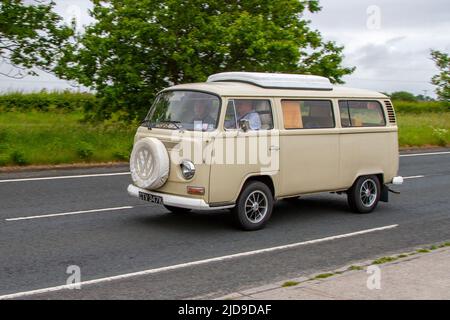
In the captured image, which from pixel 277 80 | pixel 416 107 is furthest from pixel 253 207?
pixel 416 107

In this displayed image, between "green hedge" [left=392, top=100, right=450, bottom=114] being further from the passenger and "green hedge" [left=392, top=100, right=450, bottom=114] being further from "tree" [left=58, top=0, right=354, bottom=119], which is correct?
the passenger

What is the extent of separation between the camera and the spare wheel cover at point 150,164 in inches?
361

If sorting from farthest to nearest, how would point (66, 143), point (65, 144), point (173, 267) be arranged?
point (66, 143)
point (65, 144)
point (173, 267)

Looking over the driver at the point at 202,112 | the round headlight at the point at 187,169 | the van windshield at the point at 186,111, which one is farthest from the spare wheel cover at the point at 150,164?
the driver at the point at 202,112

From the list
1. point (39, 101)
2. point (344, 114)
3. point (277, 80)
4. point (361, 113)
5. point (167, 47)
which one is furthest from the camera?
point (39, 101)

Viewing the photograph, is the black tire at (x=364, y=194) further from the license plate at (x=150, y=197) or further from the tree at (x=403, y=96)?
the tree at (x=403, y=96)

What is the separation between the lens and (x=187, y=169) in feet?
29.7

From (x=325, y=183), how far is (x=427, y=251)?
2711 millimetres

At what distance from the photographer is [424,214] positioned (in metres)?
11.6

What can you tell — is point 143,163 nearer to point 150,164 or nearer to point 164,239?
point 150,164

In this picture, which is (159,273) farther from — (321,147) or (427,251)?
(321,147)

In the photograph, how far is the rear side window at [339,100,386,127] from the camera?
10992mm

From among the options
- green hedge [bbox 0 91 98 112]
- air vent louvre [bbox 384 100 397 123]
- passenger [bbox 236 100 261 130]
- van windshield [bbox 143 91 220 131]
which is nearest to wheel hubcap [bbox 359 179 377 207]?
air vent louvre [bbox 384 100 397 123]

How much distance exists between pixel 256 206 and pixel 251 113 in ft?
4.72
